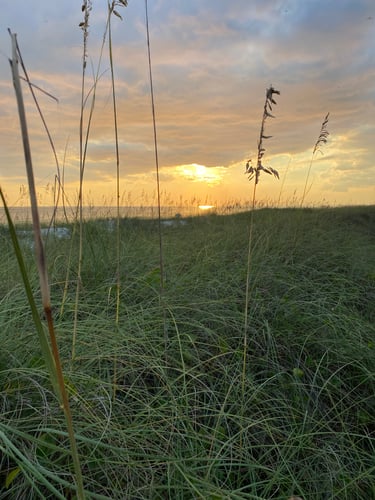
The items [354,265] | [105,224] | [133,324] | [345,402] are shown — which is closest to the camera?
[345,402]

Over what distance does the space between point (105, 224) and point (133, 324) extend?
10.4 feet

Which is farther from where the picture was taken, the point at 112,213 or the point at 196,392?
the point at 112,213

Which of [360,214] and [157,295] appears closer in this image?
[157,295]

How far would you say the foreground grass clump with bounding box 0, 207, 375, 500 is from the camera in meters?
1.01

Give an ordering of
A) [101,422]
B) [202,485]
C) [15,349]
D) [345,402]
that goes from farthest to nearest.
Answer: [345,402] → [15,349] → [101,422] → [202,485]

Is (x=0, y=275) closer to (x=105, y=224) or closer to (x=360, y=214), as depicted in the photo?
(x=105, y=224)

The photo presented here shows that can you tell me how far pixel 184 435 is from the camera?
1080 millimetres

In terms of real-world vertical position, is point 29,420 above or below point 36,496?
above

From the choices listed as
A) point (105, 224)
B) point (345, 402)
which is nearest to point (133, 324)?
point (345, 402)

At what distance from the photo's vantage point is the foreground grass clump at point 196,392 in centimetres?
101

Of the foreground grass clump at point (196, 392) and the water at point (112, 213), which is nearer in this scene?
the foreground grass clump at point (196, 392)

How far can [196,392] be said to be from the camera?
1.24 meters

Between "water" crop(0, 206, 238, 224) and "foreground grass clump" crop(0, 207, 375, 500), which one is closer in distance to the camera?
"foreground grass clump" crop(0, 207, 375, 500)

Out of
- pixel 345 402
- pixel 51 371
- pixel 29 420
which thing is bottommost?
pixel 345 402
